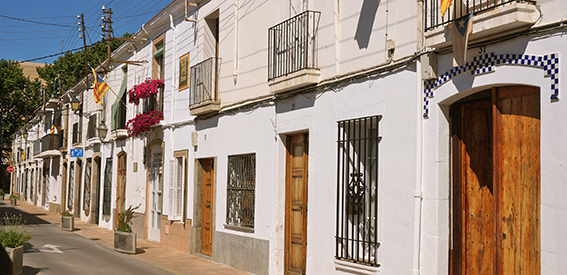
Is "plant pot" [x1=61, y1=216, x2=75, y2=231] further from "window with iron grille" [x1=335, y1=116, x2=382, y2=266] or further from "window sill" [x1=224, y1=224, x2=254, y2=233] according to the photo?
"window with iron grille" [x1=335, y1=116, x2=382, y2=266]

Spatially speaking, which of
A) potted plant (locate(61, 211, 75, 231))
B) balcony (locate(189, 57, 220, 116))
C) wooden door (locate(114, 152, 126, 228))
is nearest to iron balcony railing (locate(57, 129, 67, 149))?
potted plant (locate(61, 211, 75, 231))

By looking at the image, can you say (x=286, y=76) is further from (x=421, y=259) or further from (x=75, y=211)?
(x=75, y=211)

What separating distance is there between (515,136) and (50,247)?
12.9 m

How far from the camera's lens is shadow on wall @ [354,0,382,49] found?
26.6 feet

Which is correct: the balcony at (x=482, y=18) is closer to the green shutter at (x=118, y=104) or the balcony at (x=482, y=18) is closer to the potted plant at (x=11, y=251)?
the potted plant at (x=11, y=251)

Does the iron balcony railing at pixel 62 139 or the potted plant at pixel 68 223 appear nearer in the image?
the potted plant at pixel 68 223

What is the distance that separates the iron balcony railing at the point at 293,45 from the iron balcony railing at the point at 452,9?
9.01ft

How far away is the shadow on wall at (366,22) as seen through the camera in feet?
26.6

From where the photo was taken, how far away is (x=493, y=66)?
5984 millimetres

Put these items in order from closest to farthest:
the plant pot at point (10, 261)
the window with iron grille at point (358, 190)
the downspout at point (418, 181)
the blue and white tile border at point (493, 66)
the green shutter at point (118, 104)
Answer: the blue and white tile border at point (493, 66), the downspout at point (418, 181), the window with iron grille at point (358, 190), the plant pot at point (10, 261), the green shutter at point (118, 104)

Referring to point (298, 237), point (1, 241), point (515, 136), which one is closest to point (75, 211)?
point (1, 241)

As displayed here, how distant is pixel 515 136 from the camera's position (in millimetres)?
5984

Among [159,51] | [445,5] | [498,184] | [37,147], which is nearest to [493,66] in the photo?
[445,5]

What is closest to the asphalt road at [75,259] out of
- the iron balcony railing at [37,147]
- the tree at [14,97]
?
the iron balcony railing at [37,147]
